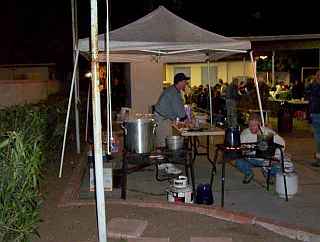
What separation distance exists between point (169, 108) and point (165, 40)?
1670 millimetres

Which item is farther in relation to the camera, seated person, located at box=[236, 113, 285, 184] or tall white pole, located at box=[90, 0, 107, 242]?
seated person, located at box=[236, 113, 285, 184]

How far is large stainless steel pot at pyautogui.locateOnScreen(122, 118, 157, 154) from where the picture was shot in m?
6.75

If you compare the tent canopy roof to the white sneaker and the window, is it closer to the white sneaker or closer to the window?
the white sneaker

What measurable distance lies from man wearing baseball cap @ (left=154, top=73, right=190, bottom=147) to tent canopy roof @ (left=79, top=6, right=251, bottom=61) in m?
1.03

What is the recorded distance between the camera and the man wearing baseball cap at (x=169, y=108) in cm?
928

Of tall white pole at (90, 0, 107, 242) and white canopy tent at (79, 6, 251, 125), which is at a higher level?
white canopy tent at (79, 6, 251, 125)

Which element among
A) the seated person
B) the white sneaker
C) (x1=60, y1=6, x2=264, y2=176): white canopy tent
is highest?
(x1=60, y1=6, x2=264, y2=176): white canopy tent

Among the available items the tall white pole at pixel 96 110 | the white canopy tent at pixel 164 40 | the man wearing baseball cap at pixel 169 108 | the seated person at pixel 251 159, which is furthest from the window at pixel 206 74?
the tall white pole at pixel 96 110

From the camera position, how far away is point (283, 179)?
7230 mm

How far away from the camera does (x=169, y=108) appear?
9344mm

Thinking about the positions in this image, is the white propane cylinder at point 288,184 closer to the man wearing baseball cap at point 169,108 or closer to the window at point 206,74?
the man wearing baseball cap at point 169,108

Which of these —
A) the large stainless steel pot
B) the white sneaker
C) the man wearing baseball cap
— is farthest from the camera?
the man wearing baseball cap

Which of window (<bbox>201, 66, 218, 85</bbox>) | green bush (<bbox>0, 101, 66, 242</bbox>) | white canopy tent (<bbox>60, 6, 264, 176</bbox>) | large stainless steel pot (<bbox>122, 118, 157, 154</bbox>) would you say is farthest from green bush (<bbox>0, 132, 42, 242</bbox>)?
window (<bbox>201, 66, 218, 85</bbox>)

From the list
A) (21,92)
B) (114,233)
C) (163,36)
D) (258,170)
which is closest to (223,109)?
(21,92)
